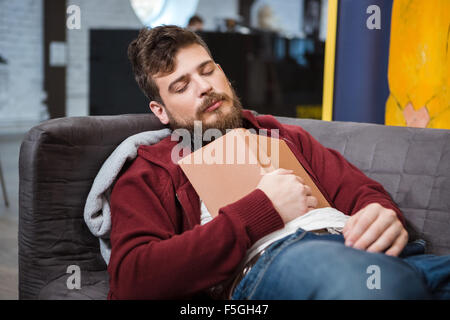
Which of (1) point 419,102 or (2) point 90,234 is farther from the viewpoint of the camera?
(1) point 419,102

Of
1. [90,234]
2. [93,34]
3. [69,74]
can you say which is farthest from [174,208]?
[69,74]

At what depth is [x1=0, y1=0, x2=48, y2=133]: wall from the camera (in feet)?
19.4

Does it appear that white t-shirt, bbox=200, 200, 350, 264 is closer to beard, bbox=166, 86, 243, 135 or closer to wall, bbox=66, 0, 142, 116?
beard, bbox=166, 86, 243, 135

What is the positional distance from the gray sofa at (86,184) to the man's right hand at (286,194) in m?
0.45

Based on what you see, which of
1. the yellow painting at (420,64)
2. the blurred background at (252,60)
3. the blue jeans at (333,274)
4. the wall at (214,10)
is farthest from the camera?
the wall at (214,10)

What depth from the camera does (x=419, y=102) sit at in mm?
1831

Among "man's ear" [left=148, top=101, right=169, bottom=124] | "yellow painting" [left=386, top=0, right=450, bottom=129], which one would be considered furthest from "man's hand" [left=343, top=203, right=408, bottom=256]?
"yellow painting" [left=386, top=0, right=450, bottom=129]

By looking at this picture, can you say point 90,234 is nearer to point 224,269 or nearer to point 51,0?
point 224,269

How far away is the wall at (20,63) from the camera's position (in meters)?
5.90

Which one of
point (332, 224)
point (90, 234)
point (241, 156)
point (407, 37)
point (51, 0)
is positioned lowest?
point (90, 234)

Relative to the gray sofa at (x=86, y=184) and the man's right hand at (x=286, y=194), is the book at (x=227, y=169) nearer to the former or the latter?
the man's right hand at (x=286, y=194)

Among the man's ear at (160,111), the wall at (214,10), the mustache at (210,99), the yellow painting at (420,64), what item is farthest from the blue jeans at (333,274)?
the wall at (214,10)

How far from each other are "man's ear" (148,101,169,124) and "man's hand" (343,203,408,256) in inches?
25.6
